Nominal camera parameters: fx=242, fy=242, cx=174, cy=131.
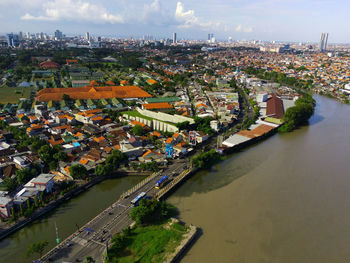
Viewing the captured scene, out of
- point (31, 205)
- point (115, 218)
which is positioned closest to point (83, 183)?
point (31, 205)

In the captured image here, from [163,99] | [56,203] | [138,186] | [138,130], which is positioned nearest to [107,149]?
[138,130]

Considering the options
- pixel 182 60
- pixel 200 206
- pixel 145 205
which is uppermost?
pixel 182 60

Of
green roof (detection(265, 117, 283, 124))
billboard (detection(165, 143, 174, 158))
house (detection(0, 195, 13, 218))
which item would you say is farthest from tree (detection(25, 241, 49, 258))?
green roof (detection(265, 117, 283, 124))

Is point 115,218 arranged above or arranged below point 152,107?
below

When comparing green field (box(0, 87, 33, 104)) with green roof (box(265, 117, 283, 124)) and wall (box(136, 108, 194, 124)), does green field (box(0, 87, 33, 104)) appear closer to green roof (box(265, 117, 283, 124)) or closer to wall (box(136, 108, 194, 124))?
wall (box(136, 108, 194, 124))

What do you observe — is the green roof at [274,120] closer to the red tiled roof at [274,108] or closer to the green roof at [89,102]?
the red tiled roof at [274,108]

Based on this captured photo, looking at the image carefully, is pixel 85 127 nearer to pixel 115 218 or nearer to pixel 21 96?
pixel 115 218

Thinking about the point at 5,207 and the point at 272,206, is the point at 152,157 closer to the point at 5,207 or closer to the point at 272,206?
the point at 272,206

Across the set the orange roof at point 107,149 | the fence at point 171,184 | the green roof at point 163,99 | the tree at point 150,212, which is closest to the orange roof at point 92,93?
the green roof at point 163,99
